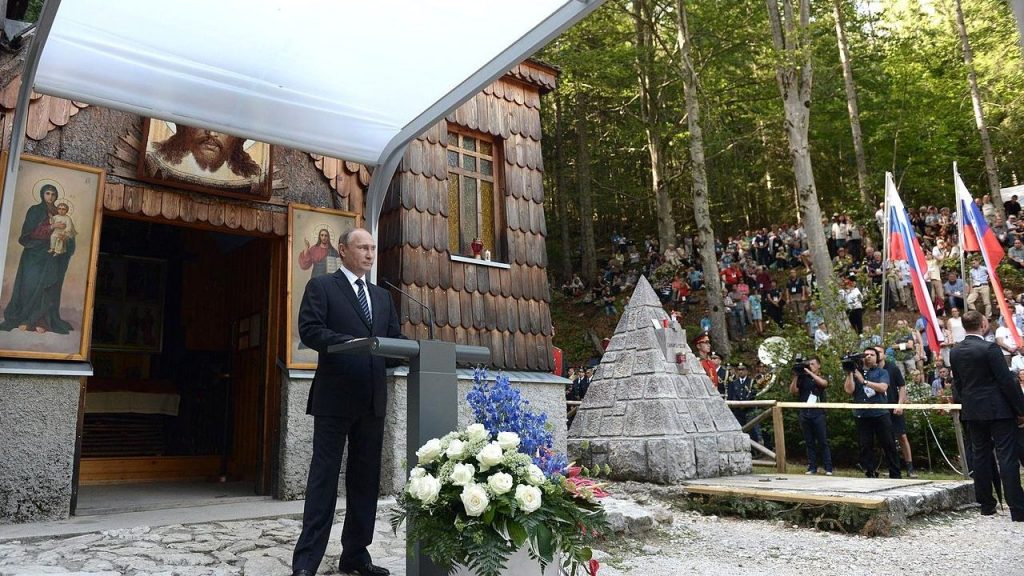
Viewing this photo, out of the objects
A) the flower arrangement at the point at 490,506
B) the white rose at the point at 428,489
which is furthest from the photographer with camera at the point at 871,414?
the white rose at the point at 428,489

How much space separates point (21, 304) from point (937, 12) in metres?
30.2

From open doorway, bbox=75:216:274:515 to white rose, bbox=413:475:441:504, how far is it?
424 cm

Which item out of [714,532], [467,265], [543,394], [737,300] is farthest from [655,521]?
[737,300]

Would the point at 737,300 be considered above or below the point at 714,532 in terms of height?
above

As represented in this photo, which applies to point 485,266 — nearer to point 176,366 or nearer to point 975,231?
point 176,366

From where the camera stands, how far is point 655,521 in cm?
626

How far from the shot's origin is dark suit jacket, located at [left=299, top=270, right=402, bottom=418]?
3570mm

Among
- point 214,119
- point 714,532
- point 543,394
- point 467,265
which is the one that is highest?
point 214,119

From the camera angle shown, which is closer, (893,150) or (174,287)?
(174,287)

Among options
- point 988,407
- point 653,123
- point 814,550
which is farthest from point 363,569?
point 653,123

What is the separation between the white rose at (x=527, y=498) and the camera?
2996 millimetres

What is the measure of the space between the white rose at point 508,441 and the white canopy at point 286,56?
8.05ft

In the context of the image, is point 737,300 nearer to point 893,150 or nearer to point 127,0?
point 893,150

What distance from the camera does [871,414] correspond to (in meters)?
9.03
